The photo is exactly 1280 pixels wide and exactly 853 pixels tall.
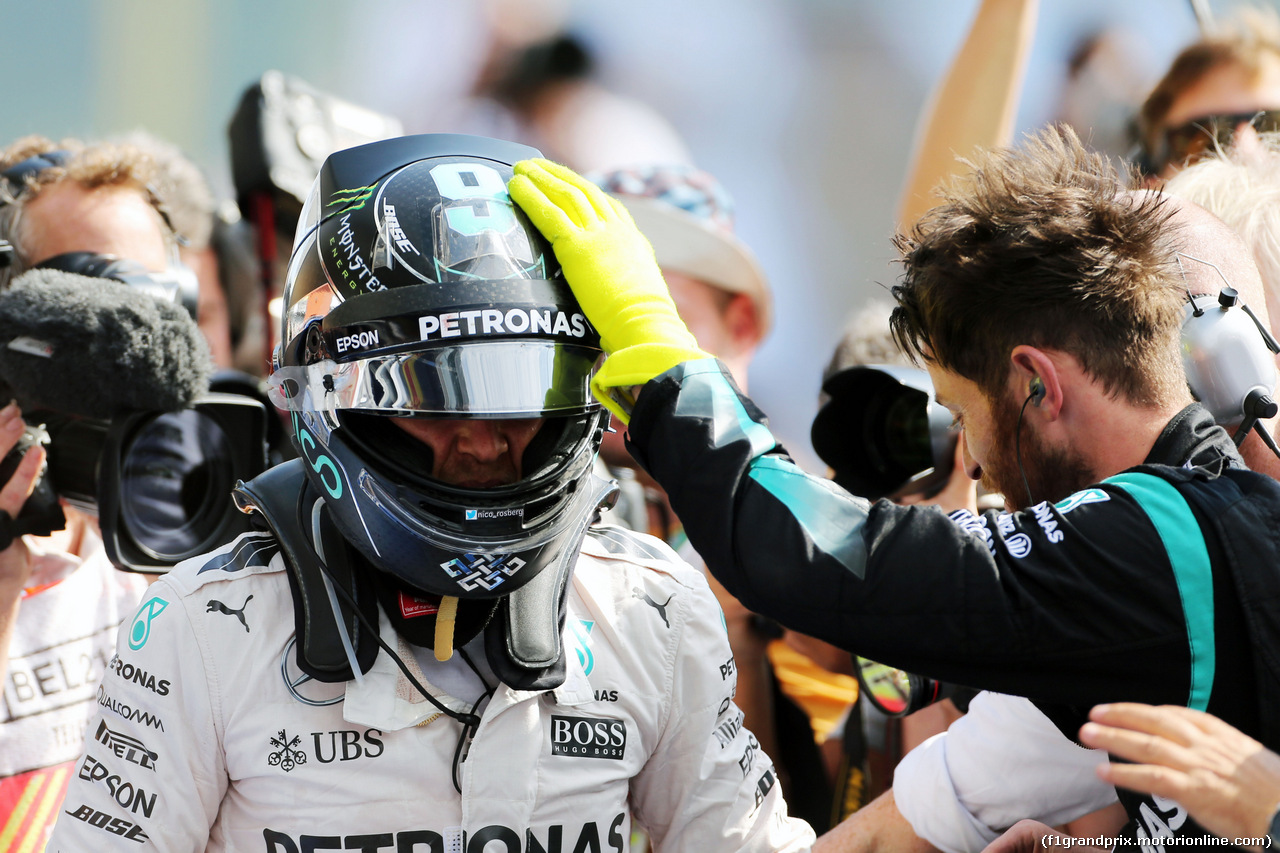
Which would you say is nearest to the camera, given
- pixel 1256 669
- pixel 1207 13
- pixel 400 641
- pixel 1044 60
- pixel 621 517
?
pixel 1256 669

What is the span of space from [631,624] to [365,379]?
568 millimetres

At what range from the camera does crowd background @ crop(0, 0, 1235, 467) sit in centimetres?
512

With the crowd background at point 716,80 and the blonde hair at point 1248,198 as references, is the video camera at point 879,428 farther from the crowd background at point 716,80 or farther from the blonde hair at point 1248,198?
the crowd background at point 716,80

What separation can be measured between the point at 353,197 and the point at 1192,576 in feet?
4.30

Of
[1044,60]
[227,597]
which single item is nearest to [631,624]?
[227,597]

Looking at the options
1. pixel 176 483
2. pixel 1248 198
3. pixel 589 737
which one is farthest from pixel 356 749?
pixel 1248 198

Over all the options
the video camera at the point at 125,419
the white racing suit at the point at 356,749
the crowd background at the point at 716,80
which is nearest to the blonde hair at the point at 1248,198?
the white racing suit at the point at 356,749

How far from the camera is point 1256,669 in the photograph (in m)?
1.37

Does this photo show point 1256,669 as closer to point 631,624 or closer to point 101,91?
point 631,624

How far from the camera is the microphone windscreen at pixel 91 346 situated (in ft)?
6.47

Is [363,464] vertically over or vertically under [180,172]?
under

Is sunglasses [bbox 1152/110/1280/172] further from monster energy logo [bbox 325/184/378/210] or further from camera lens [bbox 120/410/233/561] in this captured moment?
camera lens [bbox 120/410/233/561]

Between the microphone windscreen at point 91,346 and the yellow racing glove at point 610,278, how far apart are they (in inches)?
31.9

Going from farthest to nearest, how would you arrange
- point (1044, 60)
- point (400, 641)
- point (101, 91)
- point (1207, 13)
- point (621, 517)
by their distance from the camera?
point (1044, 60) → point (101, 91) → point (1207, 13) → point (621, 517) → point (400, 641)
